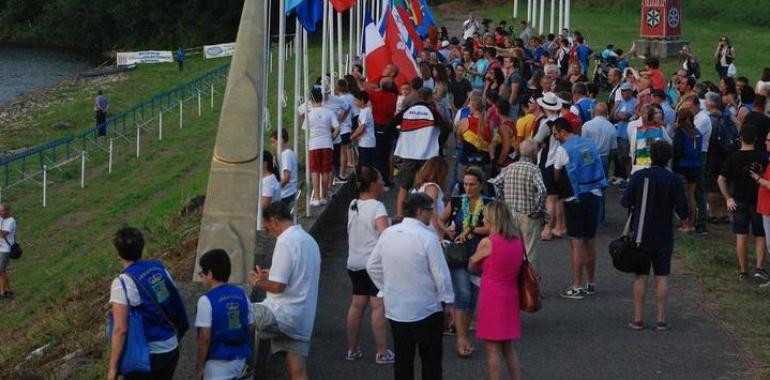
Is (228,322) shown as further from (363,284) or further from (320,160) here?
(320,160)

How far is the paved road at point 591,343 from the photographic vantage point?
1152cm

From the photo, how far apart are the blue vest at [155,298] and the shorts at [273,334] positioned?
0.91 metres

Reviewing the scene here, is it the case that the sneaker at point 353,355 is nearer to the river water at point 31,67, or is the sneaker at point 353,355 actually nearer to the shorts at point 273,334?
the shorts at point 273,334

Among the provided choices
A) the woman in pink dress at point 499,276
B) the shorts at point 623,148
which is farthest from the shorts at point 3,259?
the woman in pink dress at point 499,276

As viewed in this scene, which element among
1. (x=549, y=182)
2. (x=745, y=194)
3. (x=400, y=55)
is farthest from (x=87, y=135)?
(x=745, y=194)

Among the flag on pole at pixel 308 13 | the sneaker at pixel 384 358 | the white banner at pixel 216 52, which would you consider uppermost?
the flag on pole at pixel 308 13

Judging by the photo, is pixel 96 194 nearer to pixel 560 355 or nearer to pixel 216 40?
pixel 560 355

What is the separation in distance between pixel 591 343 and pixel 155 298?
4965mm

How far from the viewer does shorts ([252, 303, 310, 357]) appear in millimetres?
9750

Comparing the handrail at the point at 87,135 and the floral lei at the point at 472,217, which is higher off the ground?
the floral lei at the point at 472,217

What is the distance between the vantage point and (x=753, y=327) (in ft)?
42.7

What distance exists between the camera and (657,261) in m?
12.6

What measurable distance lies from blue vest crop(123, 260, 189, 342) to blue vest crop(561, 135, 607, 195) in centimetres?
630

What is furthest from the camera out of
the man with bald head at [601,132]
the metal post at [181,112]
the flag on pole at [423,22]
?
the metal post at [181,112]
